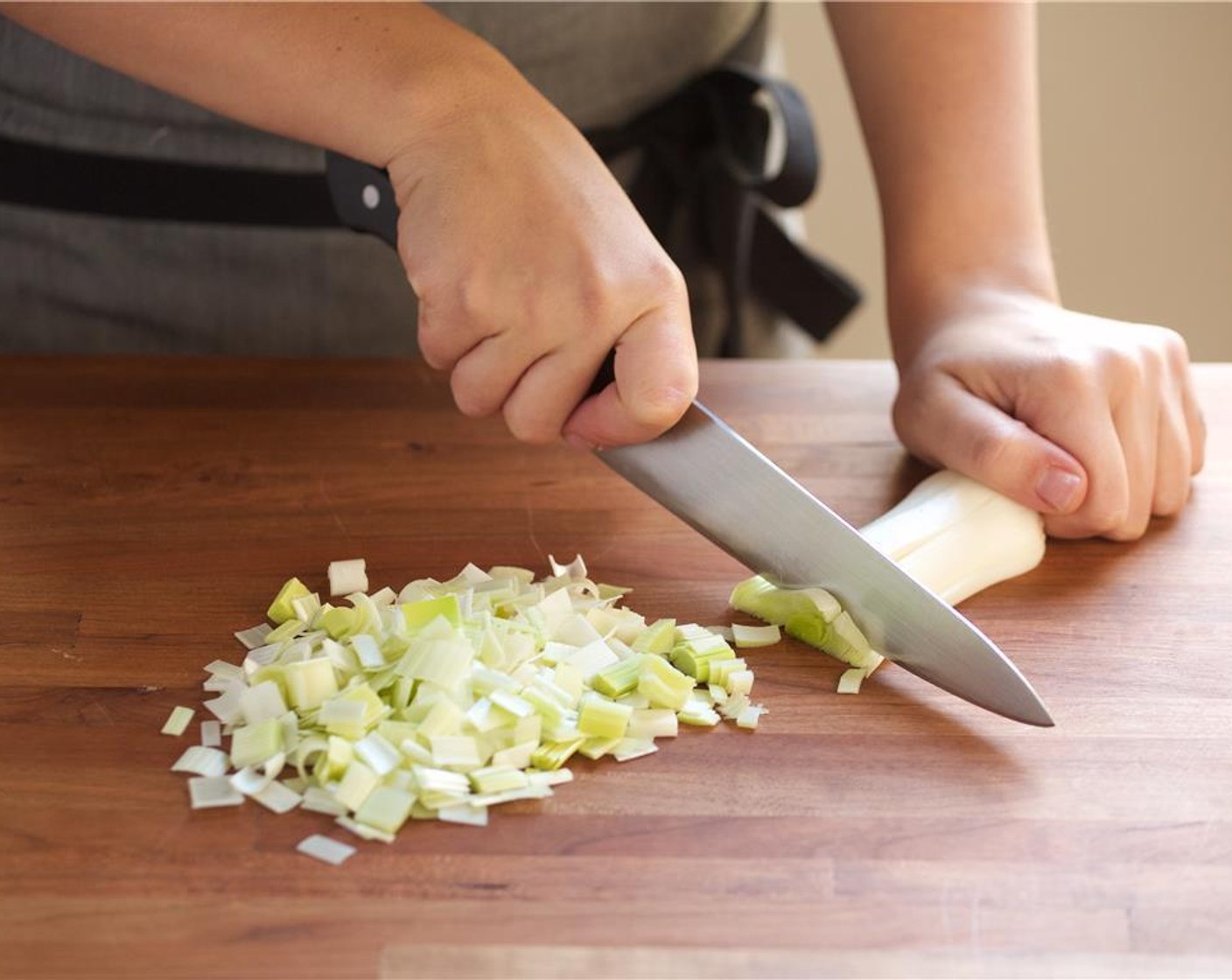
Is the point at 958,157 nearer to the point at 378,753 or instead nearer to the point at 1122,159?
the point at 378,753

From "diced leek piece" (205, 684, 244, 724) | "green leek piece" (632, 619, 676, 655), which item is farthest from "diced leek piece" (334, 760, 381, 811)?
"green leek piece" (632, 619, 676, 655)

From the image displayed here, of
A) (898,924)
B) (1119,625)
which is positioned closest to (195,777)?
(898,924)

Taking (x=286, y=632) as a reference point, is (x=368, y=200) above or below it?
above

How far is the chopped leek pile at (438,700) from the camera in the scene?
33.7 inches

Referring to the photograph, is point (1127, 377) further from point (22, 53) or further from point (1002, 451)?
point (22, 53)

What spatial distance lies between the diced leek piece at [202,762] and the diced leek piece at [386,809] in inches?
3.9

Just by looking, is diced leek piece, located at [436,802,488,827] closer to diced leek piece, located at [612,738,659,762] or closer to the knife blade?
diced leek piece, located at [612,738,659,762]

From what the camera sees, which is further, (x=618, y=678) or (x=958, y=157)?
(x=958, y=157)

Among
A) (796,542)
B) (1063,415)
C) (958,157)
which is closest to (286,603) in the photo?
(796,542)

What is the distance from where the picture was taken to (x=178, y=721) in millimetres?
912

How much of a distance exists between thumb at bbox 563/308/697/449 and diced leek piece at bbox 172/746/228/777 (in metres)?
0.35

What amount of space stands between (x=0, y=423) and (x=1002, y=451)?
0.85 metres

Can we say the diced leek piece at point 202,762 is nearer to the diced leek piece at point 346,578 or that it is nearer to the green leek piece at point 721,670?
the diced leek piece at point 346,578

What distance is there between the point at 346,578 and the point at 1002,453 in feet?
1.67
